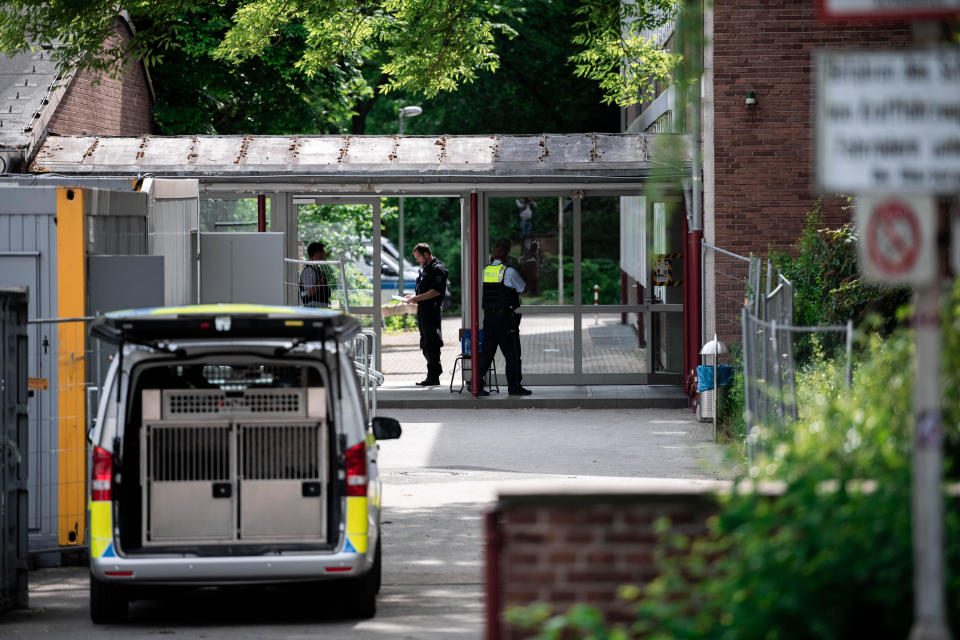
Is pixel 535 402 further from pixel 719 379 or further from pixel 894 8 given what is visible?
pixel 894 8

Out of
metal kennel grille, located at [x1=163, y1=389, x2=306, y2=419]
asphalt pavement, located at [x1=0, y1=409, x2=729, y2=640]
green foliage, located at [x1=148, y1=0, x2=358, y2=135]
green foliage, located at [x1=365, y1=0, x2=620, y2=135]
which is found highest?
green foliage, located at [x1=365, y1=0, x2=620, y2=135]

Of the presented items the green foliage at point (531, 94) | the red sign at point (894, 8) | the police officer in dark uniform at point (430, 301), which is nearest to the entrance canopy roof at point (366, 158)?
the police officer in dark uniform at point (430, 301)

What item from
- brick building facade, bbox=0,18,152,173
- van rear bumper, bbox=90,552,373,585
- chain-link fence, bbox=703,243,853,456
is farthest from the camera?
brick building facade, bbox=0,18,152,173

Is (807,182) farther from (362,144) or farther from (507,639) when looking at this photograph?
(507,639)

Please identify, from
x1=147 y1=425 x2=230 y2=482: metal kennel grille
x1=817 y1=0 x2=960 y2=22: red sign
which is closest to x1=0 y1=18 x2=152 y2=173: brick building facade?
x1=147 y1=425 x2=230 y2=482: metal kennel grille

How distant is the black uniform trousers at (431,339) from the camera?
20.5m

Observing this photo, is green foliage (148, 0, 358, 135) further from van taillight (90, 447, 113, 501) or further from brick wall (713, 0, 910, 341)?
van taillight (90, 447, 113, 501)

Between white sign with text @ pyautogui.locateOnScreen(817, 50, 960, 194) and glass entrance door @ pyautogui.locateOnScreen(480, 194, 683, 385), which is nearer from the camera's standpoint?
white sign with text @ pyautogui.locateOnScreen(817, 50, 960, 194)

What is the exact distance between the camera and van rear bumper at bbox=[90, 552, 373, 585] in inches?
304

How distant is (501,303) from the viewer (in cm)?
1941

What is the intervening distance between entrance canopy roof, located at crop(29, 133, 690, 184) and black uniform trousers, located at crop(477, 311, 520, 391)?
189 centimetres

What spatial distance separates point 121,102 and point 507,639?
22.4 metres

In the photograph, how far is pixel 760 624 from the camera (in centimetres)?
444

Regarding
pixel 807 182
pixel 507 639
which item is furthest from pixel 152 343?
pixel 807 182
